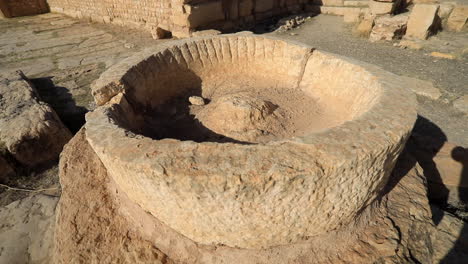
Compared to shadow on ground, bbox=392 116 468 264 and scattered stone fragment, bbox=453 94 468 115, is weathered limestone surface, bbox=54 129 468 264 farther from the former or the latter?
scattered stone fragment, bbox=453 94 468 115

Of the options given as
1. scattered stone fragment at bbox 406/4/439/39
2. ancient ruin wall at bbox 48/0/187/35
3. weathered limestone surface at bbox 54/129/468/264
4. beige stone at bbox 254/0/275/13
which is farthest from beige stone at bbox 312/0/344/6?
weathered limestone surface at bbox 54/129/468/264

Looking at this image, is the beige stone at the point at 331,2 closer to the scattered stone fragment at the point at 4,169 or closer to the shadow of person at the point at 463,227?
the shadow of person at the point at 463,227

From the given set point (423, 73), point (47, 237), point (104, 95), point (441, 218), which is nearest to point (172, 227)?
point (104, 95)

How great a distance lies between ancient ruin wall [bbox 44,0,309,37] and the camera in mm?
5684

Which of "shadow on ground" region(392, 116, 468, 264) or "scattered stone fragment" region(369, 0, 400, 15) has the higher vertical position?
"scattered stone fragment" region(369, 0, 400, 15)

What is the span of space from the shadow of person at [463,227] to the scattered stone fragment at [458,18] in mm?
4790

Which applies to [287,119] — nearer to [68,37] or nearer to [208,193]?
[208,193]

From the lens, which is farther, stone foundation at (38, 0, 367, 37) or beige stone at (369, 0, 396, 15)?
beige stone at (369, 0, 396, 15)

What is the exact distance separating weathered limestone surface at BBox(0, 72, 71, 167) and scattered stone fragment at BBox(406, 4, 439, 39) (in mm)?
6596

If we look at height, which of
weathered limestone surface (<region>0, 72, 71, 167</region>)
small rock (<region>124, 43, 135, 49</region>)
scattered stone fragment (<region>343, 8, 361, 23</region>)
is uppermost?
scattered stone fragment (<region>343, 8, 361, 23</region>)

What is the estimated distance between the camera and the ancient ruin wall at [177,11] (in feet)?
18.6

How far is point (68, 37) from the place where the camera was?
6.57m

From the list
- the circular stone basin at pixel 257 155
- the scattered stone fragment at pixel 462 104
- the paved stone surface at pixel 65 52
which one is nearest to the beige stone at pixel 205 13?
the paved stone surface at pixel 65 52

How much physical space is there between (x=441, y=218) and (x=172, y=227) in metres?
2.39
